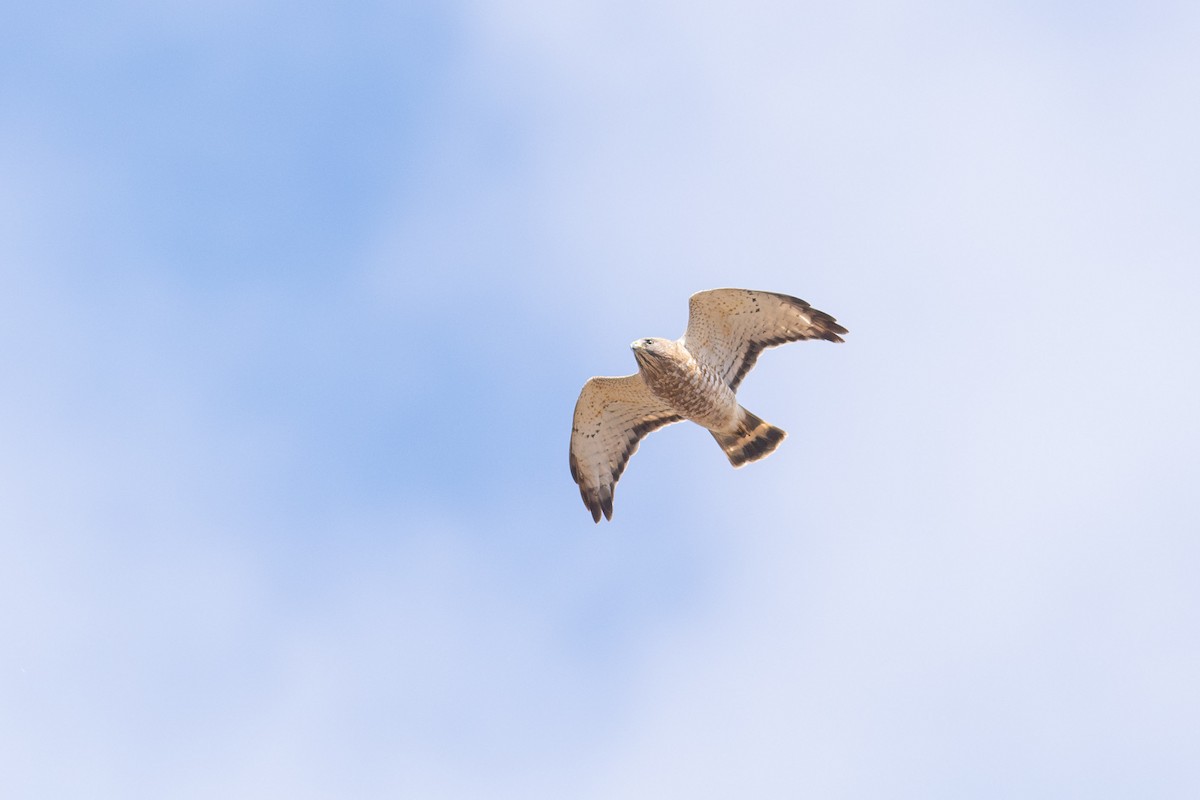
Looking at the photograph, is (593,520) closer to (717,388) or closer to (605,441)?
(605,441)

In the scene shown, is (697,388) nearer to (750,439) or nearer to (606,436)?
(750,439)

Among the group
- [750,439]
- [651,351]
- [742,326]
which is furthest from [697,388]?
[750,439]

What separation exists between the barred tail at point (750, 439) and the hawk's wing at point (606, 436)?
78 cm

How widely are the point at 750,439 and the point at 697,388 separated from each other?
1563 millimetres

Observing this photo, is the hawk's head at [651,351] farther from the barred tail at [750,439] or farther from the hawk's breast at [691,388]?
the barred tail at [750,439]

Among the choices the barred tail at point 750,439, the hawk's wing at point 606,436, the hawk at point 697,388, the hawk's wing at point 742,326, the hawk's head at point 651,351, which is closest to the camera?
the hawk's head at point 651,351

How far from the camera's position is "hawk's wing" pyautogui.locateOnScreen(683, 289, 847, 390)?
21.5m

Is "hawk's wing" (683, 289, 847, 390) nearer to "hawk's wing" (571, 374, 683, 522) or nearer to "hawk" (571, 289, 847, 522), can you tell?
"hawk" (571, 289, 847, 522)

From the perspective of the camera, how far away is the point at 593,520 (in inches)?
882

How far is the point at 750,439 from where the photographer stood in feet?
74.1

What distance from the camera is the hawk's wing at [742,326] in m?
21.5

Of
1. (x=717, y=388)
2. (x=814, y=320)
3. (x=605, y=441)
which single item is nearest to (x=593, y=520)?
(x=605, y=441)

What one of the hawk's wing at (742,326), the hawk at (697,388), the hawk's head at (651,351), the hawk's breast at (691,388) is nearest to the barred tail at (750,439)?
the hawk at (697,388)

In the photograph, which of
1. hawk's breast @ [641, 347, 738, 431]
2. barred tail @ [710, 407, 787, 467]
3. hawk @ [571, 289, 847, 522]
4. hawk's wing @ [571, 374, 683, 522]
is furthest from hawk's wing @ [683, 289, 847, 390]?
hawk's wing @ [571, 374, 683, 522]
